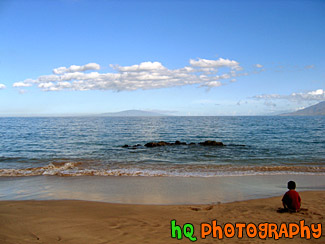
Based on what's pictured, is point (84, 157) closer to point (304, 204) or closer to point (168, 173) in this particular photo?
point (168, 173)

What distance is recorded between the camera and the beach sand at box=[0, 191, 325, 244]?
18.9 ft

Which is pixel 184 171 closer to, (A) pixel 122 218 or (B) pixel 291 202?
(B) pixel 291 202

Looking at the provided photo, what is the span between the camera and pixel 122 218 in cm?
720

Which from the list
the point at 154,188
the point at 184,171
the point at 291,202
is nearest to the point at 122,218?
the point at 154,188

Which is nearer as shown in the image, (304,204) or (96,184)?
(304,204)

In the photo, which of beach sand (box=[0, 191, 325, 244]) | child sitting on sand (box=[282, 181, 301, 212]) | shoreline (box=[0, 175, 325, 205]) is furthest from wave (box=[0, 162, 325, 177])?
child sitting on sand (box=[282, 181, 301, 212])

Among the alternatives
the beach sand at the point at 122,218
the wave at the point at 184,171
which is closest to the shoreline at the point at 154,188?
the beach sand at the point at 122,218

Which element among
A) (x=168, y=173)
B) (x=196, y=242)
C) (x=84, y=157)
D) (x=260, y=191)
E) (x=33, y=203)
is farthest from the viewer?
(x=84, y=157)

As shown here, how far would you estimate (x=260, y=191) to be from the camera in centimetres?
1034

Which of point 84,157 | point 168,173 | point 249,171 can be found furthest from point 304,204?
point 84,157

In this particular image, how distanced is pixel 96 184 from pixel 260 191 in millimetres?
7699

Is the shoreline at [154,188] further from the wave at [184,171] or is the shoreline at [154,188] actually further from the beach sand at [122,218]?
the wave at [184,171]

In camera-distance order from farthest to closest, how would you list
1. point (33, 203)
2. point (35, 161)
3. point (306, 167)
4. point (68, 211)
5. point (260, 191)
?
point (35, 161), point (306, 167), point (260, 191), point (33, 203), point (68, 211)

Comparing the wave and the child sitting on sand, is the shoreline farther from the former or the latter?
the child sitting on sand
